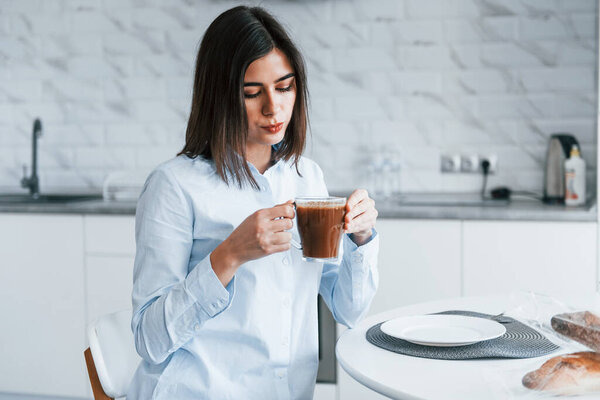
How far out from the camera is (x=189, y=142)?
1395 mm

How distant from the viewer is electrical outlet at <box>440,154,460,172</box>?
10.2 feet

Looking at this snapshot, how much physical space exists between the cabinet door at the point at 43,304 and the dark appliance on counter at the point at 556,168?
6.56 ft

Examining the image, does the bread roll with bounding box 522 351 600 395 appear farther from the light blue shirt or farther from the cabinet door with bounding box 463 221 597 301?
the cabinet door with bounding box 463 221 597 301

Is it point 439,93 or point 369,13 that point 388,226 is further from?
point 369,13

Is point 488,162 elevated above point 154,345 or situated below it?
above

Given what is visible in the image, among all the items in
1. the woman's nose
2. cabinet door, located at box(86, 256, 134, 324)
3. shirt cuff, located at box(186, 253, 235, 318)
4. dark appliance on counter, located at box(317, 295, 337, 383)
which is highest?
the woman's nose

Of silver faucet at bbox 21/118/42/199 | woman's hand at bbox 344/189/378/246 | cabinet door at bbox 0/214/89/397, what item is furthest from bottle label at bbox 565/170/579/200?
silver faucet at bbox 21/118/42/199

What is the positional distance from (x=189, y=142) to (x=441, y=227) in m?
1.43

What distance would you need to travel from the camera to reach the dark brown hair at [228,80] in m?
1.30

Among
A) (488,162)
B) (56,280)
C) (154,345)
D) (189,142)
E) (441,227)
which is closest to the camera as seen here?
(154,345)

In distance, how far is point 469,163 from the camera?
310 centimetres

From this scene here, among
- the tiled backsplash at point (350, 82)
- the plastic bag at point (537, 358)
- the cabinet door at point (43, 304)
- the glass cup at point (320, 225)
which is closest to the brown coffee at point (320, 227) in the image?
the glass cup at point (320, 225)

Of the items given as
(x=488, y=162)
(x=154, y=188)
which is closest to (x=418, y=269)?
(x=488, y=162)

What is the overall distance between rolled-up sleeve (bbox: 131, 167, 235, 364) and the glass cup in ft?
0.52
